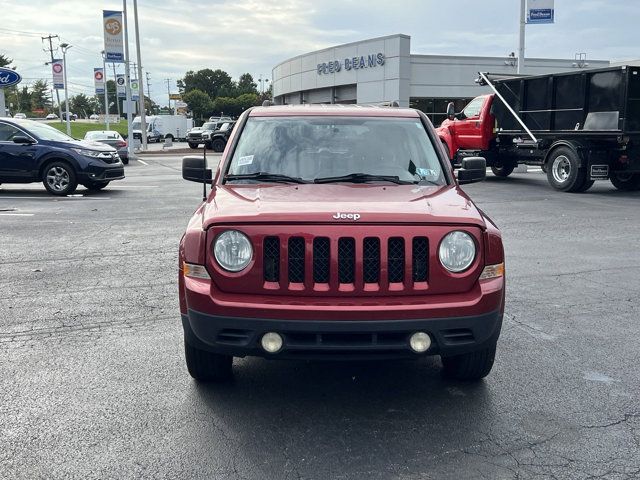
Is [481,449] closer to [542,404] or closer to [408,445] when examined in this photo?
[408,445]

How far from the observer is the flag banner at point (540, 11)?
22.8 m

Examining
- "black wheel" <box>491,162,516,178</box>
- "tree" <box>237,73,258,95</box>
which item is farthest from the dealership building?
"tree" <box>237,73,258,95</box>

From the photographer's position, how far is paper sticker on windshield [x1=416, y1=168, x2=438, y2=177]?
454cm

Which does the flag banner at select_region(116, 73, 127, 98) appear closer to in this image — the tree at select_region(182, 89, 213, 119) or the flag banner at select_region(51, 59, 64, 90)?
the flag banner at select_region(51, 59, 64, 90)

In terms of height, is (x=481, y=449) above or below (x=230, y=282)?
below

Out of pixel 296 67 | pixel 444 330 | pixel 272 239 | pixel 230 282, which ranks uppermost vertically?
pixel 296 67

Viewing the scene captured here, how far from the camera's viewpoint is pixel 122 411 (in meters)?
3.67

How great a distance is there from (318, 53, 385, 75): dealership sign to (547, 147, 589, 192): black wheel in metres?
30.0

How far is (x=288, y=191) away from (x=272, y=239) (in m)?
0.68

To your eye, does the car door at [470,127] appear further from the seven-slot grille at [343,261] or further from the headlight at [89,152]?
the seven-slot grille at [343,261]

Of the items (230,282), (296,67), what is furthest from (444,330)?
(296,67)

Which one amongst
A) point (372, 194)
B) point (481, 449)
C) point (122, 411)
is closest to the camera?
point (481, 449)

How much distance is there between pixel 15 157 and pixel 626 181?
Answer: 14249 millimetres

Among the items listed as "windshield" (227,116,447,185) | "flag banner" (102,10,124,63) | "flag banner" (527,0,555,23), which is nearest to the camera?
"windshield" (227,116,447,185)
